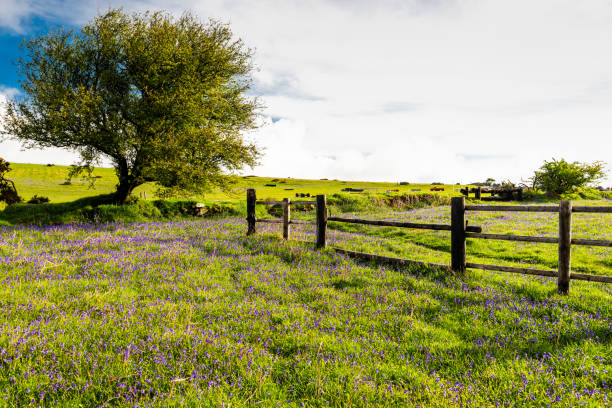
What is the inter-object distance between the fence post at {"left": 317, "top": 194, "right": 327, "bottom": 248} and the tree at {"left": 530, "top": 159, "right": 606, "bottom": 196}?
38.1 metres

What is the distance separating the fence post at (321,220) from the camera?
37.7 ft

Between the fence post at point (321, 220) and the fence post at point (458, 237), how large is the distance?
4.45 meters

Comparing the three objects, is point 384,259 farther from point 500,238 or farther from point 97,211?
point 97,211

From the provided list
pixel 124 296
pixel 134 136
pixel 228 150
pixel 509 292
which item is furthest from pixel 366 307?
pixel 134 136

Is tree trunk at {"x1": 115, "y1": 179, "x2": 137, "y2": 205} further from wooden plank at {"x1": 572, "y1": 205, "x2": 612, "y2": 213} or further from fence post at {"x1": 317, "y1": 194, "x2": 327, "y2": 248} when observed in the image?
wooden plank at {"x1": 572, "y1": 205, "x2": 612, "y2": 213}

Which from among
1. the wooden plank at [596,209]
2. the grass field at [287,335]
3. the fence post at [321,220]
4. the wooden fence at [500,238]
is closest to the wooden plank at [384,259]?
the wooden fence at [500,238]

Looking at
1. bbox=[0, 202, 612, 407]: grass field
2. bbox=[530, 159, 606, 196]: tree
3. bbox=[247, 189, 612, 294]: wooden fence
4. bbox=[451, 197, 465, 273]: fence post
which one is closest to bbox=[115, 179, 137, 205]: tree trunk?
bbox=[0, 202, 612, 407]: grass field

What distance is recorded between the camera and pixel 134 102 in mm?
17688

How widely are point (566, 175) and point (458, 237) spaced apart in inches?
1494

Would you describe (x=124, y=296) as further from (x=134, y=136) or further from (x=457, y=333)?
(x=134, y=136)

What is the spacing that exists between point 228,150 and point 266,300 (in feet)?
46.4

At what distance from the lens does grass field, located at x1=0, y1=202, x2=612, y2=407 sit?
367cm

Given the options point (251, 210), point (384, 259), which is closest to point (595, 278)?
point (384, 259)

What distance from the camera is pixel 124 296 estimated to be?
20.6ft
